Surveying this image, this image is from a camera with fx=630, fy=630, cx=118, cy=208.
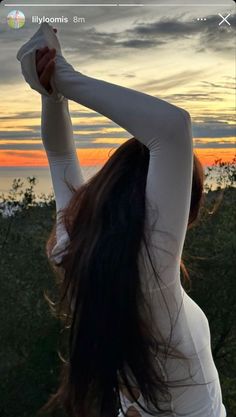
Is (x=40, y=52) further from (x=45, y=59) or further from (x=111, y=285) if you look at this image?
(x=111, y=285)

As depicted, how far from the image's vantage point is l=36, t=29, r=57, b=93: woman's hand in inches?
28.3

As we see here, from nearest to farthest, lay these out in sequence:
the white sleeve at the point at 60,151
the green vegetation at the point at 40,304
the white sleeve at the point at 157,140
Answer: the white sleeve at the point at 157,140 < the white sleeve at the point at 60,151 < the green vegetation at the point at 40,304

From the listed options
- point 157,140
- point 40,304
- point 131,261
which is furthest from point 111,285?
point 40,304

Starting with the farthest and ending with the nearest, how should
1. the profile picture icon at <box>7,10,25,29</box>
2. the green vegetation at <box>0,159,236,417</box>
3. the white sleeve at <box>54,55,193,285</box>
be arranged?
1. the green vegetation at <box>0,159,236,417</box>
2. the profile picture icon at <box>7,10,25,29</box>
3. the white sleeve at <box>54,55,193,285</box>

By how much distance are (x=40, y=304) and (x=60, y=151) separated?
3271 mm

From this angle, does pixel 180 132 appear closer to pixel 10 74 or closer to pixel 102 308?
pixel 102 308

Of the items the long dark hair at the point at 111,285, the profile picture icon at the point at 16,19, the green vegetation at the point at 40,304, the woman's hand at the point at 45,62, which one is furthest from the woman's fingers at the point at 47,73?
the green vegetation at the point at 40,304

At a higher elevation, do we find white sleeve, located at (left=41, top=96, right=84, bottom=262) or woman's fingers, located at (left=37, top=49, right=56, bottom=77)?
woman's fingers, located at (left=37, top=49, right=56, bottom=77)

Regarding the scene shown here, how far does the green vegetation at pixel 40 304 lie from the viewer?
4.00 meters

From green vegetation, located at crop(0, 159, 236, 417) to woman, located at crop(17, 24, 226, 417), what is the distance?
120 inches

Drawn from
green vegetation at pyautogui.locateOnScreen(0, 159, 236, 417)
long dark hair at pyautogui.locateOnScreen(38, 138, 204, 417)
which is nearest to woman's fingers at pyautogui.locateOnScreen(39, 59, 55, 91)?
long dark hair at pyautogui.locateOnScreen(38, 138, 204, 417)

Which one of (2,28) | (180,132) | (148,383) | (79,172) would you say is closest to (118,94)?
(180,132)

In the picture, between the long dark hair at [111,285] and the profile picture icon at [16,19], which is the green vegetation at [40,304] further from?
the long dark hair at [111,285]

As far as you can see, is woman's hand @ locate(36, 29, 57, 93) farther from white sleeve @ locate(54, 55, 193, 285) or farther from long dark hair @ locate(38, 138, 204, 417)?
long dark hair @ locate(38, 138, 204, 417)
